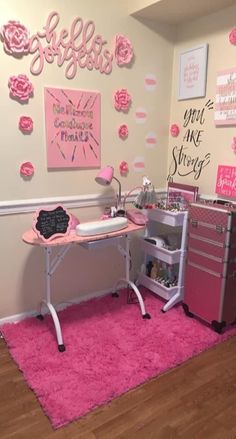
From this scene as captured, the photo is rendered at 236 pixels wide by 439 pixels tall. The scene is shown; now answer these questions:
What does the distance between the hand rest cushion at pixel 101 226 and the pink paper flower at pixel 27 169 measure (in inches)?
20.3

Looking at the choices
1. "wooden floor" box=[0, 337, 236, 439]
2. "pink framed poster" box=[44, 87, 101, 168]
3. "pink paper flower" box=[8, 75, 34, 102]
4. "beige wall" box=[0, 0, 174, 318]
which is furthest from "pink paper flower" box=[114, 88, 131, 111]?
"wooden floor" box=[0, 337, 236, 439]

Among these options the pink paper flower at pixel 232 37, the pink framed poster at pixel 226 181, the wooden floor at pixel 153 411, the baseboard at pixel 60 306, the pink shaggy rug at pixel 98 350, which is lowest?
the wooden floor at pixel 153 411

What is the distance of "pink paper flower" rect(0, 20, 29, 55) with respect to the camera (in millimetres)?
2057

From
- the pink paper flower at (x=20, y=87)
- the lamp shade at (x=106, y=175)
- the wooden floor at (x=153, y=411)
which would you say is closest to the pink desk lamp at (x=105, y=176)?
the lamp shade at (x=106, y=175)

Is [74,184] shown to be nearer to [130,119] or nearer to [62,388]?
[130,119]

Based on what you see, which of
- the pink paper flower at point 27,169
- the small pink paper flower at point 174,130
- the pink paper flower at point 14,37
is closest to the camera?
the pink paper flower at point 14,37

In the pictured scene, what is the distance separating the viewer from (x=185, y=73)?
274 centimetres

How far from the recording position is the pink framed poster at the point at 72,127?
234 cm

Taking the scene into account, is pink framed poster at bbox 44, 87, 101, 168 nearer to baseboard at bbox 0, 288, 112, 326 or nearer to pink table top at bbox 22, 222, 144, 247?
pink table top at bbox 22, 222, 144, 247

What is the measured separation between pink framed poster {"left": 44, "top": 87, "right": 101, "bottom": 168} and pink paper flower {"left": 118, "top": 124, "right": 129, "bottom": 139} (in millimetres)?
202

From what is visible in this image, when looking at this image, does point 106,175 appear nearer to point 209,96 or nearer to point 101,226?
point 101,226

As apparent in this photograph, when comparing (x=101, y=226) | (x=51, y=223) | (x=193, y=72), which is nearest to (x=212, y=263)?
(x=101, y=226)

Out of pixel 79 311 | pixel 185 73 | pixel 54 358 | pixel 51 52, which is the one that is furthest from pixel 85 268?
pixel 185 73

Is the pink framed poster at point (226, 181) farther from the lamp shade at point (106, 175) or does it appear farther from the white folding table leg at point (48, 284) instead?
the white folding table leg at point (48, 284)
